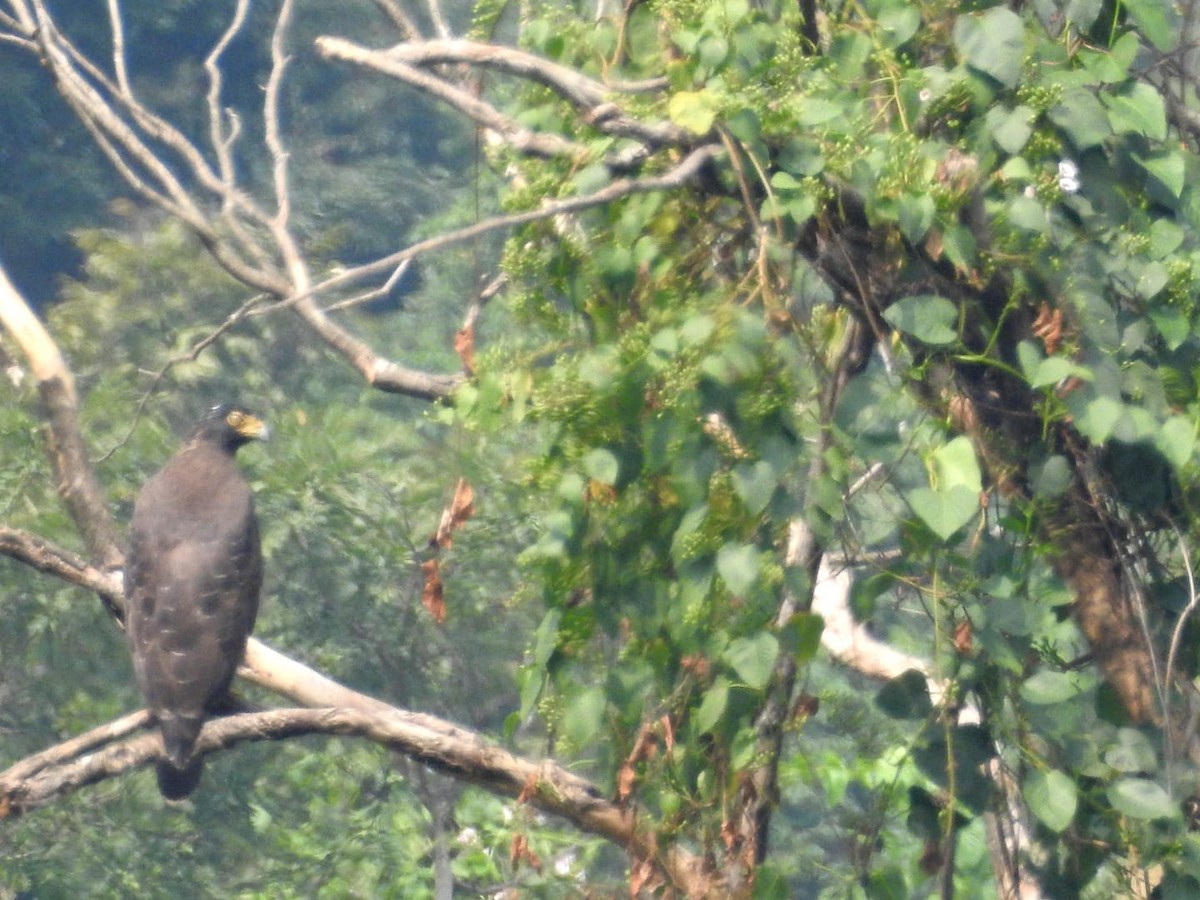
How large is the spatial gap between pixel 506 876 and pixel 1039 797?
16.0 ft

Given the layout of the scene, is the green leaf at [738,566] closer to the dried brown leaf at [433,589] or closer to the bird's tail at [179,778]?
the dried brown leaf at [433,589]

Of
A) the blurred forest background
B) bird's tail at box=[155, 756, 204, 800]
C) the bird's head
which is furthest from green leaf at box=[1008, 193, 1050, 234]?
the bird's head

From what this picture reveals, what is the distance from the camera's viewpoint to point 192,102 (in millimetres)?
18328

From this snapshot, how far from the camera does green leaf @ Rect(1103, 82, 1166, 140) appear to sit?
6.91 feet

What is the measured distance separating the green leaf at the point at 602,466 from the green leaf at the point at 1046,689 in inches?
24.1

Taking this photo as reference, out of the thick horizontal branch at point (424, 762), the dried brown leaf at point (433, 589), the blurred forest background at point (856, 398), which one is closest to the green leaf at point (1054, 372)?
the blurred forest background at point (856, 398)

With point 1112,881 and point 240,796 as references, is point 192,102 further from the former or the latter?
point 1112,881

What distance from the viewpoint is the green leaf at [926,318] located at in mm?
2062

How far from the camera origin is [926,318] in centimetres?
207

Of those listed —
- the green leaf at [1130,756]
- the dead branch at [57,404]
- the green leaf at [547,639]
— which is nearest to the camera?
the green leaf at [1130,756]

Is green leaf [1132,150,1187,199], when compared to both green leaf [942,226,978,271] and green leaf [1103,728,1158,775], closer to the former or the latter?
green leaf [942,226,978,271]

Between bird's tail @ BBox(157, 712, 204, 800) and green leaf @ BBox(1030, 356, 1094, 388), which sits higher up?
green leaf @ BBox(1030, 356, 1094, 388)

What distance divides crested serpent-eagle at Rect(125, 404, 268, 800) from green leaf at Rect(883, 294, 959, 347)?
2.66 meters

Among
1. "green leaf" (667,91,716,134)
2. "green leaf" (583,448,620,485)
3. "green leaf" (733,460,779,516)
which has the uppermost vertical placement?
"green leaf" (667,91,716,134)
